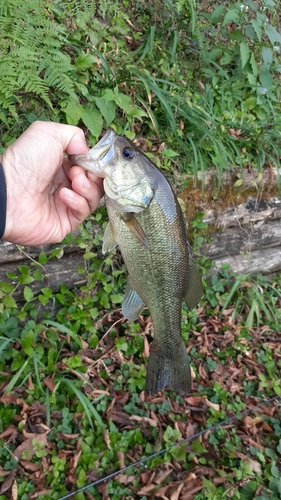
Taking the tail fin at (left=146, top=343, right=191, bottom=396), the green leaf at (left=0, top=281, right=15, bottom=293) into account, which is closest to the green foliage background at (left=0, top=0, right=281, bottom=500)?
the green leaf at (left=0, top=281, right=15, bottom=293)

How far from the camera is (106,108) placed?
3.07 meters

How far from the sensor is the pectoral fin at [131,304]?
2.12 metres

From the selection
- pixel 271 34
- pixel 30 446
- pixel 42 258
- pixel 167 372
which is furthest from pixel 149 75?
pixel 30 446

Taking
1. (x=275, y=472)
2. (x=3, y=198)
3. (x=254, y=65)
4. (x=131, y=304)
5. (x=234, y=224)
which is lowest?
(x=275, y=472)

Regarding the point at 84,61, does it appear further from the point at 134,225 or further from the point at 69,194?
the point at 134,225

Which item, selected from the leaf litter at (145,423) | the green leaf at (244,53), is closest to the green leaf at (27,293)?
the leaf litter at (145,423)

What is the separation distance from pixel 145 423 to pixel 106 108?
8.28ft

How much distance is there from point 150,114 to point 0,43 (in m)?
1.33

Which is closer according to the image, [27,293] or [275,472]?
[27,293]

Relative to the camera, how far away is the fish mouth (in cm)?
169

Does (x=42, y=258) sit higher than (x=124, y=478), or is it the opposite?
(x=42, y=258)

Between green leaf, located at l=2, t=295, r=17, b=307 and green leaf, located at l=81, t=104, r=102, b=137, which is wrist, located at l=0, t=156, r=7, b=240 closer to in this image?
green leaf, located at l=2, t=295, r=17, b=307

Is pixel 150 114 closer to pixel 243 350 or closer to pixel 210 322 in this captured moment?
pixel 210 322

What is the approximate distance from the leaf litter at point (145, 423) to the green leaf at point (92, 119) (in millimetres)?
1560
